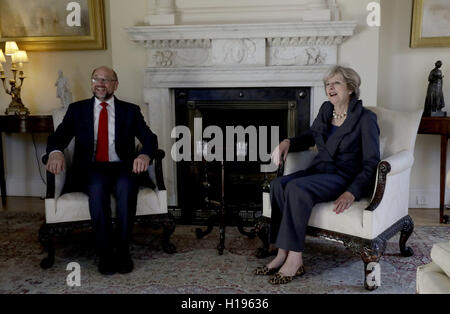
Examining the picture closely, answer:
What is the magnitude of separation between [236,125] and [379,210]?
68.6 inches

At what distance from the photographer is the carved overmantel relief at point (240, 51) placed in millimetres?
3287

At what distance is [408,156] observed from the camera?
8.34 ft

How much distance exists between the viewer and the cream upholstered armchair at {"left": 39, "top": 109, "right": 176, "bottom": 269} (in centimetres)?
256

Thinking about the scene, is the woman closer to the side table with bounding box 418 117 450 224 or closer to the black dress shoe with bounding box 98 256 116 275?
the black dress shoe with bounding box 98 256 116 275

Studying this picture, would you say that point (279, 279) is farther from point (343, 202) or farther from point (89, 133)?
point (89, 133)

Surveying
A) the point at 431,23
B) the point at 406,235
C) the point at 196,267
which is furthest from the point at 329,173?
the point at 431,23

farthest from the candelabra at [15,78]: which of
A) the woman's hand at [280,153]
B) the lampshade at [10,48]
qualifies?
the woman's hand at [280,153]

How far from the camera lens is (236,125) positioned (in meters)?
3.78

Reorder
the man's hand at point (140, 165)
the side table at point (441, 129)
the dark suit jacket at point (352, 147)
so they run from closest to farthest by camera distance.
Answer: the dark suit jacket at point (352, 147) < the man's hand at point (140, 165) < the side table at point (441, 129)

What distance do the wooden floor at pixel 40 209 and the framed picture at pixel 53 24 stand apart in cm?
145

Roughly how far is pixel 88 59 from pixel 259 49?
173 cm

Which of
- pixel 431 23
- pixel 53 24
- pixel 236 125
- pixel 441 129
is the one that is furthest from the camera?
pixel 53 24

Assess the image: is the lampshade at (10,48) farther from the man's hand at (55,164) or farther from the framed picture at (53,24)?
the man's hand at (55,164)
